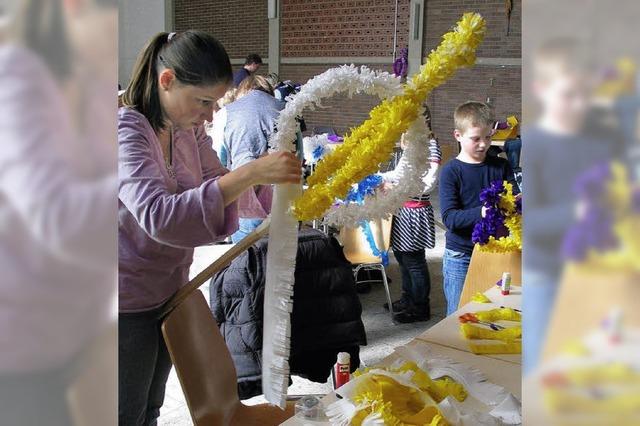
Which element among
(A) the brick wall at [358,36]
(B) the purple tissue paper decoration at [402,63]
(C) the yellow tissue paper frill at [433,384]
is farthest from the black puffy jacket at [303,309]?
(B) the purple tissue paper decoration at [402,63]

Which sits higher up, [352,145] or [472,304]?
[352,145]

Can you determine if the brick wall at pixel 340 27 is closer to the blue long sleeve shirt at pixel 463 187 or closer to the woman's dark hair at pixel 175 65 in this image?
the blue long sleeve shirt at pixel 463 187

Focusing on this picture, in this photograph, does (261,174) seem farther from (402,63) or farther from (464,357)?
(402,63)

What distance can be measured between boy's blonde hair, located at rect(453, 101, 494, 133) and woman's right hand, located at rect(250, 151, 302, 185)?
1.78 metres

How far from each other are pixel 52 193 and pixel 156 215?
1.11 m

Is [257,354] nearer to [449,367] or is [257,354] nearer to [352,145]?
[449,367]

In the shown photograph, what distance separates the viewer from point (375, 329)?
Result: 410 cm

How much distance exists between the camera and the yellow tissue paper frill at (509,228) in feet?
8.58

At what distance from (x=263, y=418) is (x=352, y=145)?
42.2 inches

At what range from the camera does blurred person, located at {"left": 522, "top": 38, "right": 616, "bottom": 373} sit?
336mm

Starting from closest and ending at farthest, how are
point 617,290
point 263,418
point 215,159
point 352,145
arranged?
point 617,290
point 352,145
point 215,159
point 263,418

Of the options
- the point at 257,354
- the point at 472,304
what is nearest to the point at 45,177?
the point at 257,354

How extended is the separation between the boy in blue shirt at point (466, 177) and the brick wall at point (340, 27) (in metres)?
8.32

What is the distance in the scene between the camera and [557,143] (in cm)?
34
